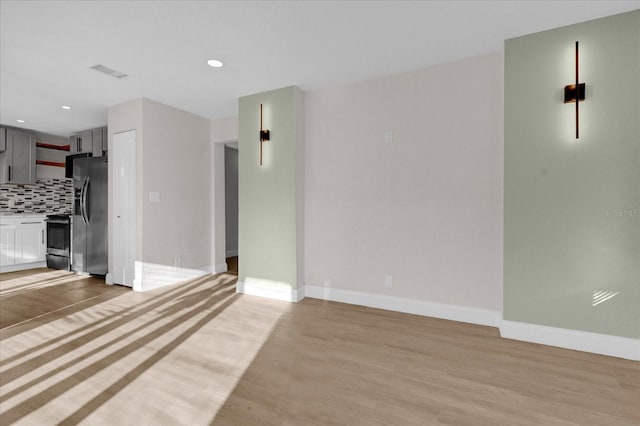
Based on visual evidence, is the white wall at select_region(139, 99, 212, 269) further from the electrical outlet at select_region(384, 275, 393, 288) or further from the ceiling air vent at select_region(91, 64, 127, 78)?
the electrical outlet at select_region(384, 275, 393, 288)

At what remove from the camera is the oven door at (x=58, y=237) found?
5043 millimetres

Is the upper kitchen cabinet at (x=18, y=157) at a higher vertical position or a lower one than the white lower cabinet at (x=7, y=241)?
higher

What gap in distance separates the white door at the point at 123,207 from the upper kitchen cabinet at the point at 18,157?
254cm

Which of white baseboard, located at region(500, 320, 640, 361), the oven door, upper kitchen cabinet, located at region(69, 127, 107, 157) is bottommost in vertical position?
white baseboard, located at region(500, 320, 640, 361)

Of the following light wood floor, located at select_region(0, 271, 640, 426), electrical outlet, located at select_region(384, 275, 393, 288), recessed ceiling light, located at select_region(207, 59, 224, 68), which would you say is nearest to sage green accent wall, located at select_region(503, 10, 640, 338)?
light wood floor, located at select_region(0, 271, 640, 426)

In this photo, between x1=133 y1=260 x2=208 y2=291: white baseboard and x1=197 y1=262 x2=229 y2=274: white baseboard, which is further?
x1=197 y1=262 x2=229 y2=274: white baseboard

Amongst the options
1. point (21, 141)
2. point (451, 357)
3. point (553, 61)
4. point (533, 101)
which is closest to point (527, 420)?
point (451, 357)

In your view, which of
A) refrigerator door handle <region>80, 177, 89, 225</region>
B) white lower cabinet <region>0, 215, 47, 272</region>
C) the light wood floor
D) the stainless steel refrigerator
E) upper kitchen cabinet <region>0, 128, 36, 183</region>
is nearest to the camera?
the light wood floor

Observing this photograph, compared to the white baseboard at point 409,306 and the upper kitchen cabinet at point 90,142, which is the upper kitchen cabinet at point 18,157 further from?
the white baseboard at point 409,306

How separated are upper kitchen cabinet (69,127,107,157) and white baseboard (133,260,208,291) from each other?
7.60 ft

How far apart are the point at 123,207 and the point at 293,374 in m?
3.45

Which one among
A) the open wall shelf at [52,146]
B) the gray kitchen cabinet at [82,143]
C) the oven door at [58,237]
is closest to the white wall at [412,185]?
the gray kitchen cabinet at [82,143]

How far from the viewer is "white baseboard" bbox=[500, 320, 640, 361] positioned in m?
2.22

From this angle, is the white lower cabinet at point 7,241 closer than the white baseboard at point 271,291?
No
